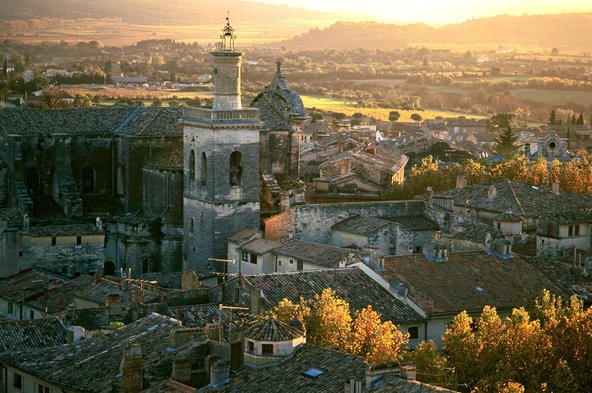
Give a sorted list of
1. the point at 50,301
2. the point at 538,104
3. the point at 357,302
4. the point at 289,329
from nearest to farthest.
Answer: the point at 289,329
the point at 357,302
the point at 50,301
the point at 538,104

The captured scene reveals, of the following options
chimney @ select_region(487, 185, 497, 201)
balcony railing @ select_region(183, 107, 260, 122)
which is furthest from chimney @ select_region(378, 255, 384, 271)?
chimney @ select_region(487, 185, 497, 201)

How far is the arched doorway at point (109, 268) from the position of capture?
244ft

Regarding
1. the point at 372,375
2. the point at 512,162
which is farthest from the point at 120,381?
the point at 512,162

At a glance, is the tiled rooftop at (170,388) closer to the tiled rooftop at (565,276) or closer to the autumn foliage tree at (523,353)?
the autumn foliage tree at (523,353)

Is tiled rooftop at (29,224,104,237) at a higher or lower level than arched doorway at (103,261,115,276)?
higher

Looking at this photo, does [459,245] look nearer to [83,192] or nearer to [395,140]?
[83,192]

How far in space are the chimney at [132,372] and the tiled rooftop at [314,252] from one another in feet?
69.9

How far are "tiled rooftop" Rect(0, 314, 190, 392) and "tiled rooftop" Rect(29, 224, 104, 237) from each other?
78.7 feet

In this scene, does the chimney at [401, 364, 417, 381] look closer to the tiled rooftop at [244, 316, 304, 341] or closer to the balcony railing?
the tiled rooftop at [244, 316, 304, 341]

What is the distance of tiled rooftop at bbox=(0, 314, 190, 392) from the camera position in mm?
43594

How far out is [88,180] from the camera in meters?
78.6

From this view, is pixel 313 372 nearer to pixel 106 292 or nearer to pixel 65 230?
pixel 106 292

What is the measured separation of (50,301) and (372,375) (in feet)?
85.7

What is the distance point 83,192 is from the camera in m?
78.2
